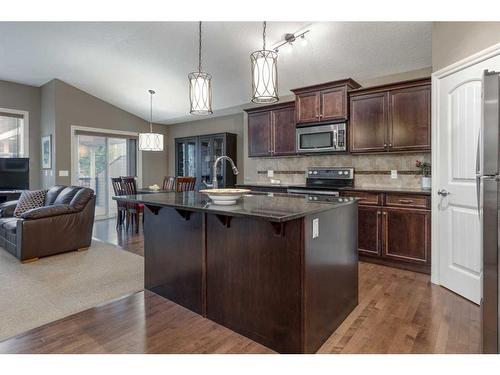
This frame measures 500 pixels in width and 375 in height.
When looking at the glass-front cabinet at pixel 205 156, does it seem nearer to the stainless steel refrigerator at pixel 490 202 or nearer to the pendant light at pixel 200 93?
the pendant light at pixel 200 93

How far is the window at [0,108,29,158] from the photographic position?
5.77 metres

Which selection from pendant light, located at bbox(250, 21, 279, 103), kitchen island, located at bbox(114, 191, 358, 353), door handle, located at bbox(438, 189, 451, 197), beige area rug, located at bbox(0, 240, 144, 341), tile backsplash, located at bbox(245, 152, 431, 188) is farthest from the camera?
tile backsplash, located at bbox(245, 152, 431, 188)

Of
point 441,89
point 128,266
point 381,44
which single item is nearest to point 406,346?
point 441,89

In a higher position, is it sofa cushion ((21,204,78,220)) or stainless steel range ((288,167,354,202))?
stainless steel range ((288,167,354,202))

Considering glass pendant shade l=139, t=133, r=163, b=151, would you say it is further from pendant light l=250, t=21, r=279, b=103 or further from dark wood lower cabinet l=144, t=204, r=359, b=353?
pendant light l=250, t=21, r=279, b=103

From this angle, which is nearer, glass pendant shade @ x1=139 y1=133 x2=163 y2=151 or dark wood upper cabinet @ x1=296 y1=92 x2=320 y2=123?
dark wood upper cabinet @ x1=296 y1=92 x2=320 y2=123

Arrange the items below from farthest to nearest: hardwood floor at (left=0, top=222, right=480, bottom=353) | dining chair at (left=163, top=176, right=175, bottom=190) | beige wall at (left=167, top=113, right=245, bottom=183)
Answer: beige wall at (left=167, top=113, right=245, bottom=183)
dining chair at (left=163, top=176, right=175, bottom=190)
hardwood floor at (left=0, top=222, right=480, bottom=353)

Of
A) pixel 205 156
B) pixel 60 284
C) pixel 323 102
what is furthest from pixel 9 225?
pixel 323 102

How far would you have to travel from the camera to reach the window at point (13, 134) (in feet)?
18.9

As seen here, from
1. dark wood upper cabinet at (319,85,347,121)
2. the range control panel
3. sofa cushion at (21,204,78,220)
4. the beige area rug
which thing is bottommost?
the beige area rug

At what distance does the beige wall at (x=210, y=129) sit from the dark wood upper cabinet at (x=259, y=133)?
1008 mm

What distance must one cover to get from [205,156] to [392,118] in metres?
3.97

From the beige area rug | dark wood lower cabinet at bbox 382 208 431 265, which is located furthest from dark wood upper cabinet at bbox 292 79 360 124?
the beige area rug

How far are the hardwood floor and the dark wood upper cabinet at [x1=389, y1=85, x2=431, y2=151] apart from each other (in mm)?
1742
